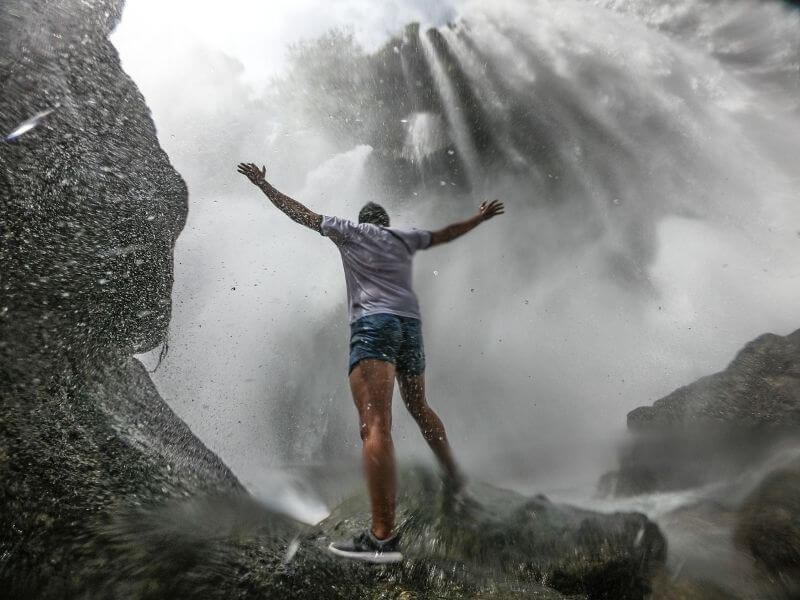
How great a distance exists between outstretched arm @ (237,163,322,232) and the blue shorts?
1042 mm

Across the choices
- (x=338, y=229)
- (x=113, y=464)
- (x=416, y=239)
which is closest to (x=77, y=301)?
(x=113, y=464)

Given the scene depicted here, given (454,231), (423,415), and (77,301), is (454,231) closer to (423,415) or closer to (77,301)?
(423,415)

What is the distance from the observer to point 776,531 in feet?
11.7

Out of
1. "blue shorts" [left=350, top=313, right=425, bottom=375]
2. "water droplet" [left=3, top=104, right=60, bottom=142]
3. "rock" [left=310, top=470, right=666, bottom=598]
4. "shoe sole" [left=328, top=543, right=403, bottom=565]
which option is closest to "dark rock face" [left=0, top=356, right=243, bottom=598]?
"shoe sole" [left=328, top=543, right=403, bottom=565]

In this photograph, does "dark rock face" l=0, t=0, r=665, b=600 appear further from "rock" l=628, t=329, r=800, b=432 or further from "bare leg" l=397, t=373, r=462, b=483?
"rock" l=628, t=329, r=800, b=432

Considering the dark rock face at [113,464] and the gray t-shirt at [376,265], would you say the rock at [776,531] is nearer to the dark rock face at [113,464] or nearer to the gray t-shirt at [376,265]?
the dark rock face at [113,464]

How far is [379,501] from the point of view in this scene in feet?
8.11

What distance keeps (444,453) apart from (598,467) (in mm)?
8305

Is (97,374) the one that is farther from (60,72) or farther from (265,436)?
(265,436)

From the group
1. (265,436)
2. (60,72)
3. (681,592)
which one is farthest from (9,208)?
(265,436)

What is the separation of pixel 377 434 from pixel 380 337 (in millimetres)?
658

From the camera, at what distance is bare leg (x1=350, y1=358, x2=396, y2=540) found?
2484 millimetres

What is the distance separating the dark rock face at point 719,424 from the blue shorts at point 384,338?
6.43 meters

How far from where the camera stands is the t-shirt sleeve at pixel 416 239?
3.47 meters
